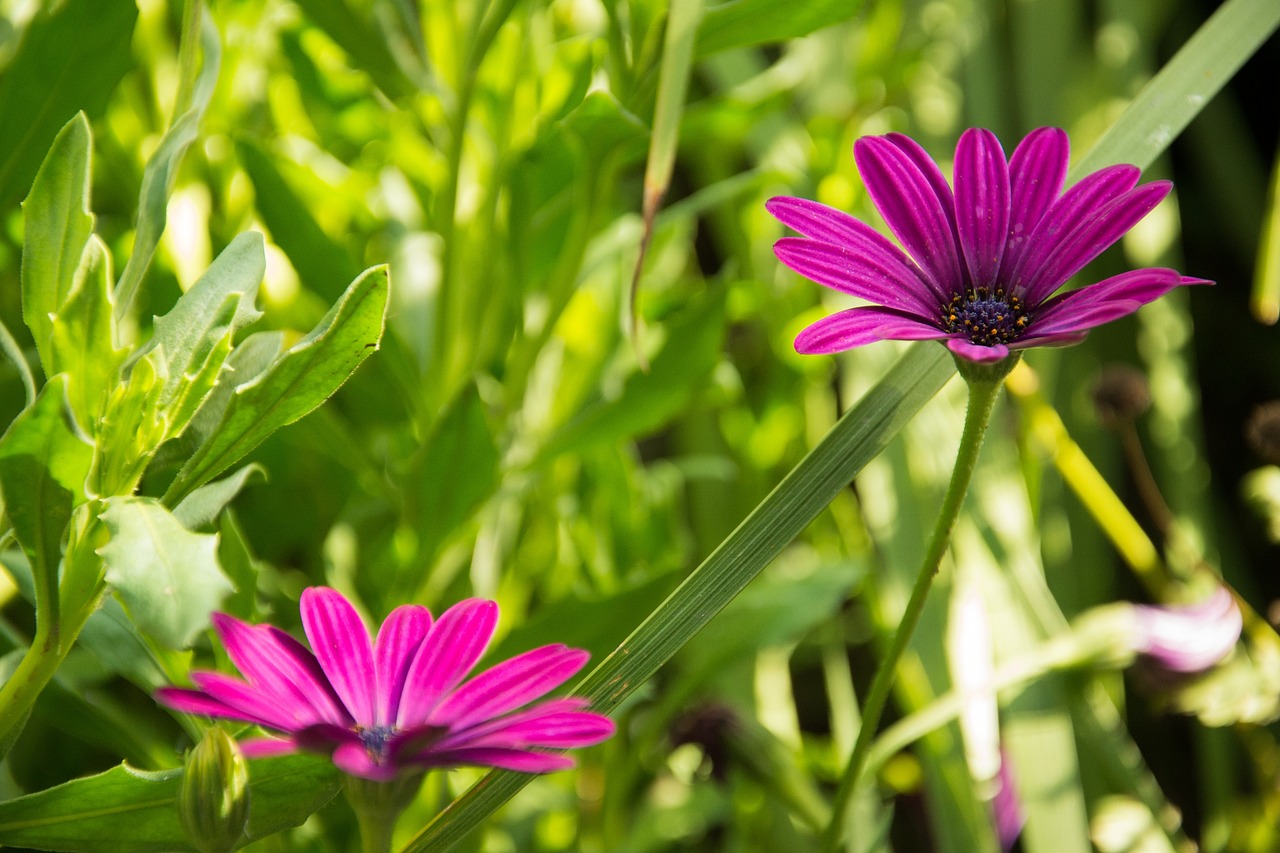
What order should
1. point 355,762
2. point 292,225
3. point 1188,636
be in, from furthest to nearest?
1. point 1188,636
2. point 292,225
3. point 355,762

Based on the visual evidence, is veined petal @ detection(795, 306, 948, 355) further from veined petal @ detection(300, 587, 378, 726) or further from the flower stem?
veined petal @ detection(300, 587, 378, 726)

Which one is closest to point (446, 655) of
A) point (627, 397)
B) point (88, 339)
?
point (88, 339)

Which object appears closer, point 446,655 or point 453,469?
point 446,655

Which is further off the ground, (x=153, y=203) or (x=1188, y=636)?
(x=153, y=203)

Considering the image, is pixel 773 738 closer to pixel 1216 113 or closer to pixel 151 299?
pixel 151 299

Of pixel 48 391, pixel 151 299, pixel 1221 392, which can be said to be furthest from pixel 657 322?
pixel 1221 392

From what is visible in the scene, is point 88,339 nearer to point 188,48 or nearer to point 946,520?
point 188,48

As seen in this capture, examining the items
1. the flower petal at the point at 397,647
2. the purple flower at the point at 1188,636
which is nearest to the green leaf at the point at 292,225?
the flower petal at the point at 397,647

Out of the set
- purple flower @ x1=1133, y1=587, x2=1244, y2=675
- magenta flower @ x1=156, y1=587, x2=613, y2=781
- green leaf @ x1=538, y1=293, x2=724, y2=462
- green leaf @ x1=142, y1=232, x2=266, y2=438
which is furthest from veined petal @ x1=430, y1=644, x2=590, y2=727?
purple flower @ x1=1133, y1=587, x2=1244, y2=675
